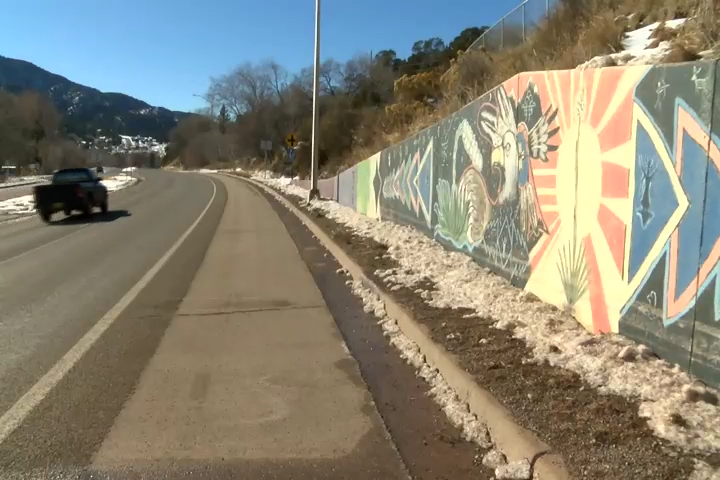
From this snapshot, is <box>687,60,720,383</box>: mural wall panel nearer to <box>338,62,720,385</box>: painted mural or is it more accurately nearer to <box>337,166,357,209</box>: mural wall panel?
<box>338,62,720,385</box>: painted mural

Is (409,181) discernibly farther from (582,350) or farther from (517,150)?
(582,350)

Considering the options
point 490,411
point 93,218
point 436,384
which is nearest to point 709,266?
point 490,411

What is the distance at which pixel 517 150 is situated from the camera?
8.34m

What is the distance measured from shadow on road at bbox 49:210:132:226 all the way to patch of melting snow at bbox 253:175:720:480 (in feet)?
49.9

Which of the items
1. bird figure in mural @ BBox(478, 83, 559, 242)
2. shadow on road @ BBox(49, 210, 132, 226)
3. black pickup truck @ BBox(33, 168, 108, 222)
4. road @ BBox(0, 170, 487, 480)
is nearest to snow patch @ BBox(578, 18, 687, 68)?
bird figure in mural @ BBox(478, 83, 559, 242)

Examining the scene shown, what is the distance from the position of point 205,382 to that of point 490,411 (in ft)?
8.44

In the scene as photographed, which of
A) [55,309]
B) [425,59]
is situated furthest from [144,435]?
[425,59]

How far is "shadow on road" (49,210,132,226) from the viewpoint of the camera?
22438 millimetres

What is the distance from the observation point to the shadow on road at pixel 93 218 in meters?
22.4

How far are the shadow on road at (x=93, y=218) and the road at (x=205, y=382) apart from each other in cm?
1068

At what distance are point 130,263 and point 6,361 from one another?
644 cm

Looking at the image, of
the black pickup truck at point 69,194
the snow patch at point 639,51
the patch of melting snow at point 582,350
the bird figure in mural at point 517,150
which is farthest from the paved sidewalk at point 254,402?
the black pickup truck at point 69,194

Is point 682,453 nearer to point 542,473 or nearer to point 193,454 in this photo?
point 542,473

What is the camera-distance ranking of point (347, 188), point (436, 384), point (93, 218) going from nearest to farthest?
point (436, 384), point (93, 218), point (347, 188)
